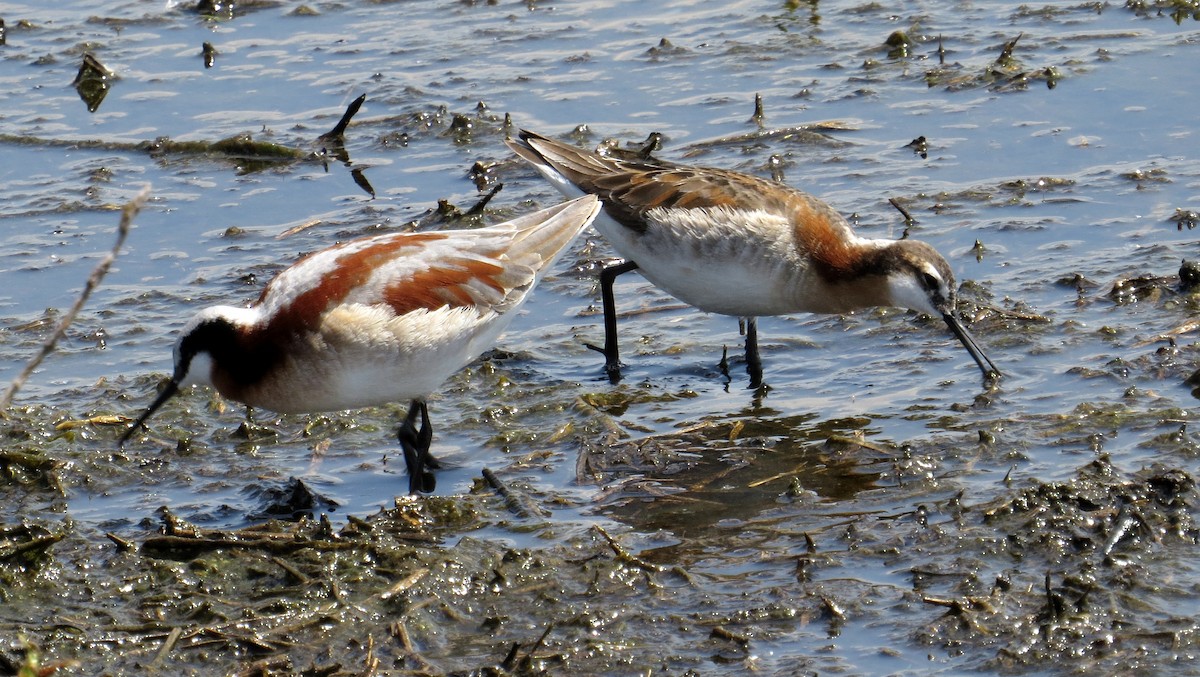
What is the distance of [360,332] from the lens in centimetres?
727

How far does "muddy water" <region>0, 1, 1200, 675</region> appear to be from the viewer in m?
6.34

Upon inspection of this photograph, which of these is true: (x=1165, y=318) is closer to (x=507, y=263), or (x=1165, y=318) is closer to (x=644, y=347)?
(x=644, y=347)

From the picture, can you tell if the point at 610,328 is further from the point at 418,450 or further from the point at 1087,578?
the point at 1087,578

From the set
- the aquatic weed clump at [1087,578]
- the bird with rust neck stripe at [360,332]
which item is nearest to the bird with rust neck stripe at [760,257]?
the bird with rust neck stripe at [360,332]

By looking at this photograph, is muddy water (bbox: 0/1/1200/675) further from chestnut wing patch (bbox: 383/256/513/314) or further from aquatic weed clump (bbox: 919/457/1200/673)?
chestnut wing patch (bbox: 383/256/513/314)

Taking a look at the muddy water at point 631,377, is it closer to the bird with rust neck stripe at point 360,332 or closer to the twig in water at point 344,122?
the twig in water at point 344,122

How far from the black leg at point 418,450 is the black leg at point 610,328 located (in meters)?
1.57

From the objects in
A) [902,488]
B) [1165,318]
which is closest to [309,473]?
[902,488]

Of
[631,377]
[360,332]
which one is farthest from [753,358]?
[360,332]

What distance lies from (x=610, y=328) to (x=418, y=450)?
202cm

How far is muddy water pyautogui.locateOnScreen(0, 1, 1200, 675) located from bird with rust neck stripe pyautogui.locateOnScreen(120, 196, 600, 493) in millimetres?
594

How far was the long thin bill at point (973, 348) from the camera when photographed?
8586 mm

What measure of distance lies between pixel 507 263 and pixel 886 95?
567 cm

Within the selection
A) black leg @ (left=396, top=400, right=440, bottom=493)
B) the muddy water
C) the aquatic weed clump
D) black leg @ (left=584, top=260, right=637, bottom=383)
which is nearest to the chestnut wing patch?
black leg @ (left=396, top=400, right=440, bottom=493)
